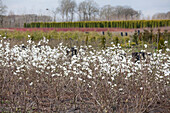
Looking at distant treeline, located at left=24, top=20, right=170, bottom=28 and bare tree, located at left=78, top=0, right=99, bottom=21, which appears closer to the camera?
distant treeline, located at left=24, top=20, right=170, bottom=28

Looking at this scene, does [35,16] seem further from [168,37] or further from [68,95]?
[68,95]

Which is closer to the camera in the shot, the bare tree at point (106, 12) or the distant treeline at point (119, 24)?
the distant treeline at point (119, 24)

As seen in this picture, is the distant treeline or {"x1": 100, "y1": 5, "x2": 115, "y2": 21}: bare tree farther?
{"x1": 100, "y1": 5, "x2": 115, "y2": 21}: bare tree

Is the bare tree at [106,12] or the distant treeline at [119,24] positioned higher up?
the bare tree at [106,12]

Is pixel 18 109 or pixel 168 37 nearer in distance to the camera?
pixel 18 109

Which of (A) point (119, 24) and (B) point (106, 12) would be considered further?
(B) point (106, 12)

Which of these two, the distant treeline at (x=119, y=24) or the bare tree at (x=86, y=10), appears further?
the bare tree at (x=86, y=10)

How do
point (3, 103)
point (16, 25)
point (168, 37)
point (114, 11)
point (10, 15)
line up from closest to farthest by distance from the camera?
point (3, 103), point (168, 37), point (16, 25), point (10, 15), point (114, 11)

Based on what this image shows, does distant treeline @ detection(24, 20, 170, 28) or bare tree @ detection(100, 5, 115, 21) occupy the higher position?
bare tree @ detection(100, 5, 115, 21)

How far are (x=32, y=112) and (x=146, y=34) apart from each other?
14137mm

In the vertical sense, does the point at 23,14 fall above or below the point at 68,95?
above

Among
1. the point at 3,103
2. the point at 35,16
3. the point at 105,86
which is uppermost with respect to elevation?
the point at 35,16

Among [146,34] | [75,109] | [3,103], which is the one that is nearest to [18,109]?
[3,103]

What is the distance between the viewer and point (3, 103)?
192 inches
